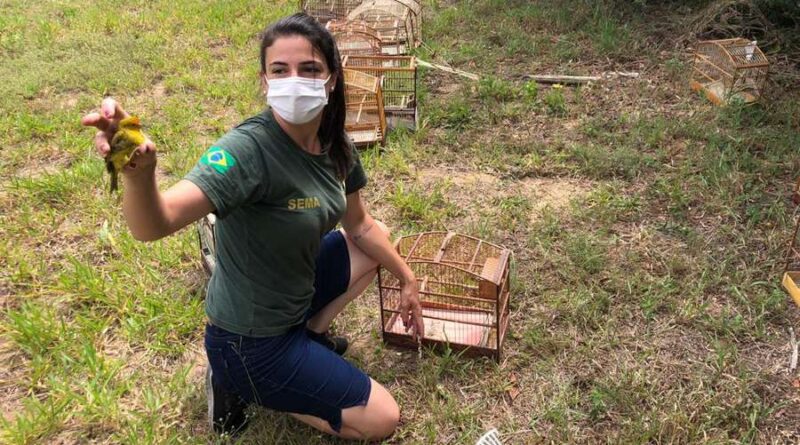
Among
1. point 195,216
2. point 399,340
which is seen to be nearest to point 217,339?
point 195,216

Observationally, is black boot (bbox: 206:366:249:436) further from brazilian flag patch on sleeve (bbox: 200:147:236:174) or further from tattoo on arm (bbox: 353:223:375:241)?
brazilian flag patch on sleeve (bbox: 200:147:236:174)

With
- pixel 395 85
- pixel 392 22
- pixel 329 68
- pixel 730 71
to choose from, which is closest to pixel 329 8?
pixel 392 22

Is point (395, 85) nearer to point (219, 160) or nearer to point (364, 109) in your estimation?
point (364, 109)

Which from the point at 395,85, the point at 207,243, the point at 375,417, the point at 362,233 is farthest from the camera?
the point at 395,85

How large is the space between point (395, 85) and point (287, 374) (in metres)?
3.20

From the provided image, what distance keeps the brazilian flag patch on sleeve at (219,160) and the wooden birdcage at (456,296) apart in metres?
1.06

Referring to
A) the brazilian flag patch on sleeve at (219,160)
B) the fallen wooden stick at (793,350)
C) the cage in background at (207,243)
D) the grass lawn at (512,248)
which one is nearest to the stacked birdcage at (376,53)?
the grass lawn at (512,248)

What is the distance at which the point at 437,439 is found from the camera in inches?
92.8

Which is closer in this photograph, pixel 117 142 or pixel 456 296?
pixel 117 142

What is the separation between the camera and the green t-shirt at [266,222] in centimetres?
182

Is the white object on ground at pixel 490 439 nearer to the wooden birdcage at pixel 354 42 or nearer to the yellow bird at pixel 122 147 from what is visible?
→ the yellow bird at pixel 122 147

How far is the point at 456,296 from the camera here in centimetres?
268

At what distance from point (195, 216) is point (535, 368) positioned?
162cm

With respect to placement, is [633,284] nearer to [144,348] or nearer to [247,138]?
[247,138]
